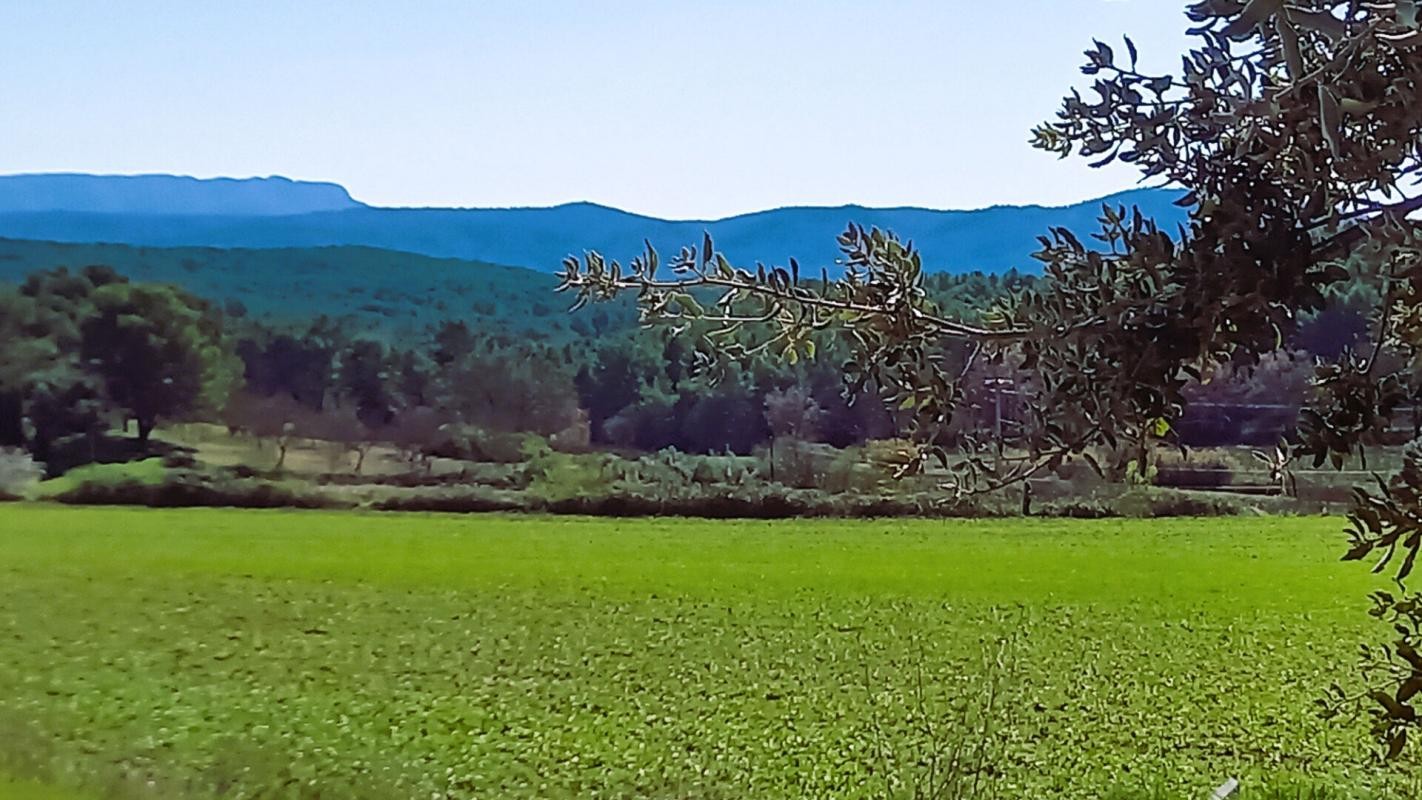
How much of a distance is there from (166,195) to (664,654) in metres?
0.92

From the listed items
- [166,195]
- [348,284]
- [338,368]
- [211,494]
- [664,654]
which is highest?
[166,195]

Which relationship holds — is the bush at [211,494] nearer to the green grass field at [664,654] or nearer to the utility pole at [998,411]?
the green grass field at [664,654]

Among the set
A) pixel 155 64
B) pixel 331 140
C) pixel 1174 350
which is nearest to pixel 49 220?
pixel 155 64

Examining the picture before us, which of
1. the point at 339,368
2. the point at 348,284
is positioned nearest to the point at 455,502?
the point at 339,368

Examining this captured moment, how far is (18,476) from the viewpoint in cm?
156

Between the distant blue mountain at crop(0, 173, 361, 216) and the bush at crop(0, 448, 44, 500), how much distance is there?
13.0 inches

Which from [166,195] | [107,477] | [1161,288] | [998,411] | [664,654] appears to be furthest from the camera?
[166,195]

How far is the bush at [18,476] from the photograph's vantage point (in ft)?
5.10

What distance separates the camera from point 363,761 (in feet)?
4.35

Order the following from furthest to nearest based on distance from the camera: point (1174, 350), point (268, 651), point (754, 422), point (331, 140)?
point (331, 140), point (754, 422), point (268, 651), point (1174, 350)

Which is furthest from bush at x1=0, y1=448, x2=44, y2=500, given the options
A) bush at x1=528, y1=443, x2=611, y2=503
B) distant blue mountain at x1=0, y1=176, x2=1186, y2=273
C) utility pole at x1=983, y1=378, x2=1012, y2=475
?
utility pole at x1=983, y1=378, x2=1012, y2=475

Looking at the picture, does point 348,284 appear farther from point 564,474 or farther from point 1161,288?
point 1161,288

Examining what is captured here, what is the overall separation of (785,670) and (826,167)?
61 centimetres

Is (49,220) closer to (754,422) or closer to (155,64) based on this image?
(155,64)
